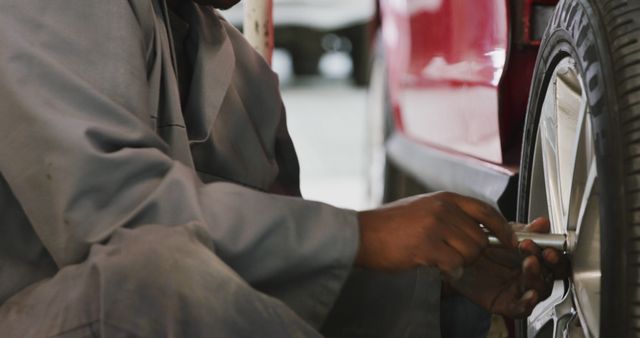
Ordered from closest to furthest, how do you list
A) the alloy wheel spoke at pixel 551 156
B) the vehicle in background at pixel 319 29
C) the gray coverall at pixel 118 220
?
the gray coverall at pixel 118 220 < the alloy wheel spoke at pixel 551 156 < the vehicle in background at pixel 319 29

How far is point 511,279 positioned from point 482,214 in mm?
244

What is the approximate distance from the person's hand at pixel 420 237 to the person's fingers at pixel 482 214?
0.03 m

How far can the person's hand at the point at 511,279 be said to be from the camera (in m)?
1.44

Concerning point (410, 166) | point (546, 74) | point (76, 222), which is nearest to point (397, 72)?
point (410, 166)

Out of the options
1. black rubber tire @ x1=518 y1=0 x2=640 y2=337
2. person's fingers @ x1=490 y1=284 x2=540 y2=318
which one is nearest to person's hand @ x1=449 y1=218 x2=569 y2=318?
person's fingers @ x1=490 y1=284 x2=540 y2=318

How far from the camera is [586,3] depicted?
133cm

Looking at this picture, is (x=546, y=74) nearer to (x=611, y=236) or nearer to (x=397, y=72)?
(x=611, y=236)

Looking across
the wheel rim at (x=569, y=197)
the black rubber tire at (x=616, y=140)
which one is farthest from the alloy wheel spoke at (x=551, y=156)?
the black rubber tire at (x=616, y=140)

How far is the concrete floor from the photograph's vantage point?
17.8ft

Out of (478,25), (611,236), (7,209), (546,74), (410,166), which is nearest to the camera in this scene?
→ (611,236)

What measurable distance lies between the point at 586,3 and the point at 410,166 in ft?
5.90

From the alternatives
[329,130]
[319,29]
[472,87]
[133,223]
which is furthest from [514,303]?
[319,29]

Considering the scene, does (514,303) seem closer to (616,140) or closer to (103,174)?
(616,140)

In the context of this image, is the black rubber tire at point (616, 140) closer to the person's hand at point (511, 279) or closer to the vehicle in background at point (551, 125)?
the vehicle in background at point (551, 125)
